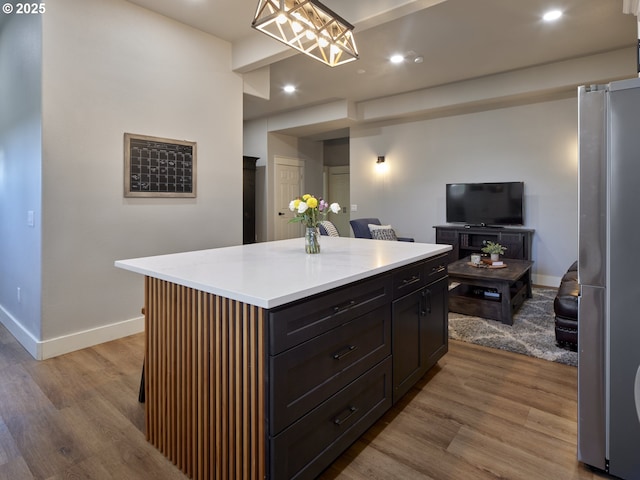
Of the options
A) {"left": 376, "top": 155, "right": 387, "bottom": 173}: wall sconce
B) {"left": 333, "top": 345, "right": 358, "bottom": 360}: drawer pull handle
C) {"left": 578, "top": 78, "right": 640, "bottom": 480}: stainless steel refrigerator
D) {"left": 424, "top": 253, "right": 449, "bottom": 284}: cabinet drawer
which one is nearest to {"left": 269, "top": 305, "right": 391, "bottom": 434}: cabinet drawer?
{"left": 333, "top": 345, "right": 358, "bottom": 360}: drawer pull handle

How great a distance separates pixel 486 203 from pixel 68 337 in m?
5.27

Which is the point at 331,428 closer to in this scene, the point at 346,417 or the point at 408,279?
the point at 346,417

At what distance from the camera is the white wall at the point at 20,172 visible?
2.82 m

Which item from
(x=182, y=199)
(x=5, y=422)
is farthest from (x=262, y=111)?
(x=5, y=422)

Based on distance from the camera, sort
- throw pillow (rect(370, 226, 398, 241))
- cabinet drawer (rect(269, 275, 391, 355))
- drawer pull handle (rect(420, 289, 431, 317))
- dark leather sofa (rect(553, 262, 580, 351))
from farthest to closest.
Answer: throw pillow (rect(370, 226, 398, 241))
dark leather sofa (rect(553, 262, 580, 351))
drawer pull handle (rect(420, 289, 431, 317))
cabinet drawer (rect(269, 275, 391, 355))

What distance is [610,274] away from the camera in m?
1.47

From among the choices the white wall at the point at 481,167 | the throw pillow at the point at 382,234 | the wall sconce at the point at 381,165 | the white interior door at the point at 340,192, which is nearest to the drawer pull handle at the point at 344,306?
the throw pillow at the point at 382,234

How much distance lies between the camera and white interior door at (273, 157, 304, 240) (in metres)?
7.44

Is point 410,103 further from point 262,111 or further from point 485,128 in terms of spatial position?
point 262,111

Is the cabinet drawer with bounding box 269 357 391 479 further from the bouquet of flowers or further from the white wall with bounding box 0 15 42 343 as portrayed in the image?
the white wall with bounding box 0 15 42 343

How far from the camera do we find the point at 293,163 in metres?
7.80

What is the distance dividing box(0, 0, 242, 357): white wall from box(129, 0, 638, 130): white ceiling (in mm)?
398

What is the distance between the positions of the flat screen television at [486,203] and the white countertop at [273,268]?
11.0 feet

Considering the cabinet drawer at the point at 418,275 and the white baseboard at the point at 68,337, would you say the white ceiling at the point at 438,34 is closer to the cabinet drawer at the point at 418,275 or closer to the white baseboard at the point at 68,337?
the cabinet drawer at the point at 418,275
